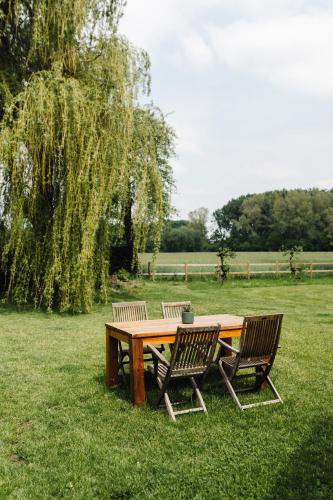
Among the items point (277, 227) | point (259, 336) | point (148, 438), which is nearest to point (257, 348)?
point (259, 336)

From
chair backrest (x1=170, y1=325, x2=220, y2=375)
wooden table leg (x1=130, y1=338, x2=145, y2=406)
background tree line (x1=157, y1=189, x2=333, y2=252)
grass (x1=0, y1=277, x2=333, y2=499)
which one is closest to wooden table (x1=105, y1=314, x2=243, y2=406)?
wooden table leg (x1=130, y1=338, x2=145, y2=406)

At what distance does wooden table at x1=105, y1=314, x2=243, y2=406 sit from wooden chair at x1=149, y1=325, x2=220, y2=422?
29 cm

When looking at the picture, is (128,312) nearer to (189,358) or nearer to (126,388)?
(126,388)

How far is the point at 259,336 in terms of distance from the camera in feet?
18.3

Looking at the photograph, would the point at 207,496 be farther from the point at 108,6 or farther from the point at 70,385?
the point at 108,6

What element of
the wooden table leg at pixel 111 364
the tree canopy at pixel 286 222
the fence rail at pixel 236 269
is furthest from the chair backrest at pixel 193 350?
the tree canopy at pixel 286 222

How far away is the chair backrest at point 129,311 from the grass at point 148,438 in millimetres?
870

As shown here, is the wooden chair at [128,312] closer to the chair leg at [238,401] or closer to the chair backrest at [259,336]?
the chair leg at [238,401]

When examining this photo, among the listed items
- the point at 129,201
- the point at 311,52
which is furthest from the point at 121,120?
the point at 311,52

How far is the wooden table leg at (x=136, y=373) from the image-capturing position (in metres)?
5.39

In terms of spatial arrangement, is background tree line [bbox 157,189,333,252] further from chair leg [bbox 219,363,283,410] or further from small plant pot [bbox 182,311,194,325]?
chair leg [bbox 219,363,283,410]

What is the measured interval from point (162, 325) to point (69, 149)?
22.6 ft

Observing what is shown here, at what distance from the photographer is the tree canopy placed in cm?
6231

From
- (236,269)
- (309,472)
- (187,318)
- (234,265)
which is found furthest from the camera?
(236,269)
